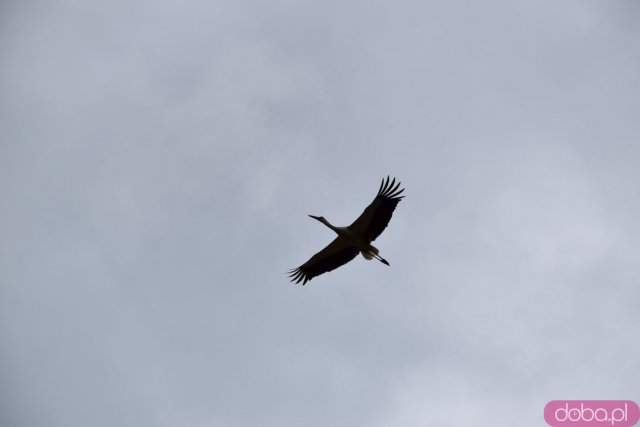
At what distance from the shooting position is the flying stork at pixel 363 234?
2352 cm

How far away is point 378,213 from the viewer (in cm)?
2366

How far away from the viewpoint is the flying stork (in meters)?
23.5

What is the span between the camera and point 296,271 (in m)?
26.4

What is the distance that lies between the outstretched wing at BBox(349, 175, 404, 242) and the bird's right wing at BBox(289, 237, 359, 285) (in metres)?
1.19

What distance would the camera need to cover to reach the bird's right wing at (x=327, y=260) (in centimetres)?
2531

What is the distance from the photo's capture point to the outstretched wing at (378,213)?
77.1 ft

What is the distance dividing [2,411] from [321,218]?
10928 centimetres

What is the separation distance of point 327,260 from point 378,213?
3.55 metres

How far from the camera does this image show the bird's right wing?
25.3 metres

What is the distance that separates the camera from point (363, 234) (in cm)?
2420

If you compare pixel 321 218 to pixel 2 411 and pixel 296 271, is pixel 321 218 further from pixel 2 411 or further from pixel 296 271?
pixel 2 411

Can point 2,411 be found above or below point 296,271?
above

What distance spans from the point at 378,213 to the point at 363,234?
1.10 meters

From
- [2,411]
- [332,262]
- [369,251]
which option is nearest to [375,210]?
[369,251]
